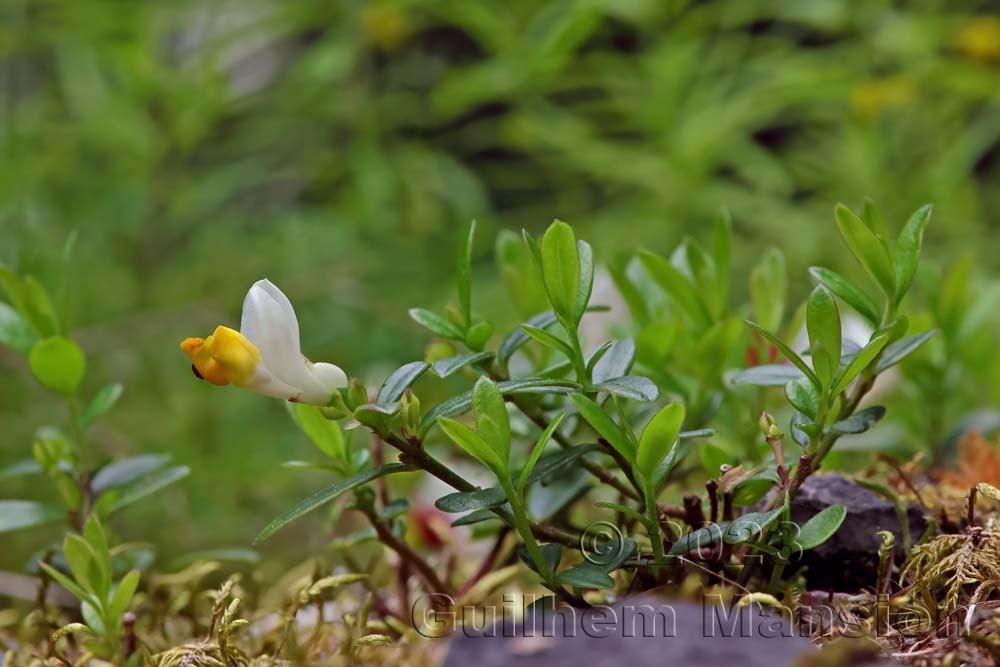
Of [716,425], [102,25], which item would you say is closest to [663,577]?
[716,425]

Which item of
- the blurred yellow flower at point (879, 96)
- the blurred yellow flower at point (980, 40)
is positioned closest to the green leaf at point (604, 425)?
the blurred yellow flower at point (879, 96)

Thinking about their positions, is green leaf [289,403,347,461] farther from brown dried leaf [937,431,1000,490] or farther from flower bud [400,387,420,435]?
brown dried leaf [937,431,1000,490]

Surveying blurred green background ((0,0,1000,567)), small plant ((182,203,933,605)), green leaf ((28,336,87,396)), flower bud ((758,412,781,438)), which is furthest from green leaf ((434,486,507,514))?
blurred green background ((0,0,1000,567))

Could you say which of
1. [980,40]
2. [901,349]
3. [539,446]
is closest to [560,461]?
[539,446]

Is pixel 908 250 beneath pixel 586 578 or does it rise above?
above

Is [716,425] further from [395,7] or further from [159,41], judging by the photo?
[159,41]

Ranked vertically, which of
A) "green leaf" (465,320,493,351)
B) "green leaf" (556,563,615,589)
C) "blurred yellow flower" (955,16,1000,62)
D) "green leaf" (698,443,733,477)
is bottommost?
"green leaf" (556,563,615,589)

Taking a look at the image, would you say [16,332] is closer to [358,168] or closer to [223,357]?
[223,357]
